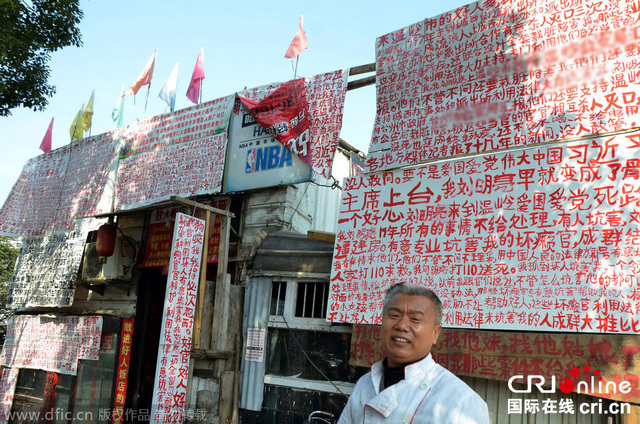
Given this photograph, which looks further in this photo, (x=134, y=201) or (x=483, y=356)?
(x=134, y=201)

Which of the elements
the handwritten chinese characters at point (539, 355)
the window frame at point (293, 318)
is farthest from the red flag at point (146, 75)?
the handwritten chinese characters at point (539, 355)

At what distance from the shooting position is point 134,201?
9.94 m

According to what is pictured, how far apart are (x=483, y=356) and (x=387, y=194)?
7.18 ft

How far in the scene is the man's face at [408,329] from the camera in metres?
2.50

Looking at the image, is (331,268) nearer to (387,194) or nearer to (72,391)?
(387,194)

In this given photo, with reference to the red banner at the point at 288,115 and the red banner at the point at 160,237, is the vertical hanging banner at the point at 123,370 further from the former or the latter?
the red banner at the point at 288,115

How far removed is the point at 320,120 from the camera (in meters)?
7.99

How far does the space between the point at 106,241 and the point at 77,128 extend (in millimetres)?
3604

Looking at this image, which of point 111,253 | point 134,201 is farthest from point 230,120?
point 111,253

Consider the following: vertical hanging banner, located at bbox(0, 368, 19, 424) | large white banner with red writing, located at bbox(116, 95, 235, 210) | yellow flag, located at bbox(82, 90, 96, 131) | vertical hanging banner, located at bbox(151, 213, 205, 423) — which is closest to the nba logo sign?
large white banner with red writing, located at bbox(116, 95, 235, 210)

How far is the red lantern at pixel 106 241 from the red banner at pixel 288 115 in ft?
11.9

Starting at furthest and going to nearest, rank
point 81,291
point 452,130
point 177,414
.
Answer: point 81,291
point 177,414
point 452,130

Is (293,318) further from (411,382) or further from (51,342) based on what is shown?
(51,342)

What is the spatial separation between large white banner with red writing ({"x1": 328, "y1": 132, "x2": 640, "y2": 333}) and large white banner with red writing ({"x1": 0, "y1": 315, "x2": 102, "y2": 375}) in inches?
219
